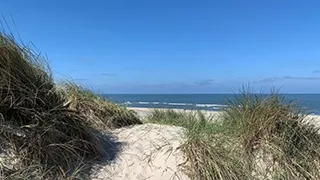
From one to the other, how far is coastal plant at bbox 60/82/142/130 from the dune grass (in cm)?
180

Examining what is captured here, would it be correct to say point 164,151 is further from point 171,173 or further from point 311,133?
point 311,133

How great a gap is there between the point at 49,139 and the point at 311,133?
3.84 m

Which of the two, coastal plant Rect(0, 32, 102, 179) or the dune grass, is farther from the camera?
the dune grass

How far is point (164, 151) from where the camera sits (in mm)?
5168

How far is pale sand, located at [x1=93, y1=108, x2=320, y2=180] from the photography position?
15.4 feet

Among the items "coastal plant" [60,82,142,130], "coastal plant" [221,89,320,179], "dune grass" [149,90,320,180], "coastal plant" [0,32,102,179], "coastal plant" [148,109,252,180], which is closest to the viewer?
"coastal plant" [0,32,102,179]

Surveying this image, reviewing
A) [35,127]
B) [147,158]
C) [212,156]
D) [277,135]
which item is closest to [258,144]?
[277,135]

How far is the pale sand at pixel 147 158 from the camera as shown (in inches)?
185

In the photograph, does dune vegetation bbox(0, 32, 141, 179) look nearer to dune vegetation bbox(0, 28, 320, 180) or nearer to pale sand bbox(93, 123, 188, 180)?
dune vegetation bbox(0, 28, 320, 180)

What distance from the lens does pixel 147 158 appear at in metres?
5.07

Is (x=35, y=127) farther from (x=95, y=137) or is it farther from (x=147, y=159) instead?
(x=147, y=159)

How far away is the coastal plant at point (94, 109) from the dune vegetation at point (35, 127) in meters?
1.40

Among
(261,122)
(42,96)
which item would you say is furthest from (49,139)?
(261,122)

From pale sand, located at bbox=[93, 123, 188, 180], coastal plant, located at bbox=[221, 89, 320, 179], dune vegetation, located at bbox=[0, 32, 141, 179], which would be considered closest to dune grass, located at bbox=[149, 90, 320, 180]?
coastal plant, located at bbox=[221, 89, 320, 179]
